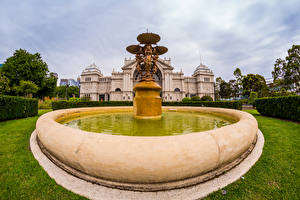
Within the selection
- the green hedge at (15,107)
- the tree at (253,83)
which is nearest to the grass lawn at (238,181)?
the green hedge at (15,107)

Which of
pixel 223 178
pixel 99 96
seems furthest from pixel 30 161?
pixel 99 96

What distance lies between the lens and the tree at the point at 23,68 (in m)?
27.6

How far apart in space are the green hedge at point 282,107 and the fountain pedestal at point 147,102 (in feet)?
24.6

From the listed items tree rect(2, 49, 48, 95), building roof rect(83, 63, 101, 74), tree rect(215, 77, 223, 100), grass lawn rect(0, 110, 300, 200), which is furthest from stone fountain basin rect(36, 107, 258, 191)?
tree rect(215, 77, 223, 100)

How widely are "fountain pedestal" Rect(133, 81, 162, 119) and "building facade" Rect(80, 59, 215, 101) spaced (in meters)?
41.1

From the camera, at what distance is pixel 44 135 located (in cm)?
221

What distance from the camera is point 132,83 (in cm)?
4819

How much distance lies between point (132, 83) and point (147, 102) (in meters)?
44.0

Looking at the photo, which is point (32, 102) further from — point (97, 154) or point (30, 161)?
point (97, 154)

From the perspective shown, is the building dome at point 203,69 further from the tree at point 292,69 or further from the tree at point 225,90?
the tree at point 292,69

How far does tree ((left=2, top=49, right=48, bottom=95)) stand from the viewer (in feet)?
90.5

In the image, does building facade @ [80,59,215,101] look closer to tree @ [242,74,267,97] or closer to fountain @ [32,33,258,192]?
tree @ [242,74,267,97]

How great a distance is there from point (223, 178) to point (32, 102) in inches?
471

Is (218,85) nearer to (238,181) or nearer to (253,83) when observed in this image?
(253,83)
